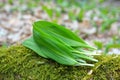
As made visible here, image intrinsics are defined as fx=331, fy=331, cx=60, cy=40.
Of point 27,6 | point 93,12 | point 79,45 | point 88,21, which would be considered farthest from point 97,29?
point 79,45

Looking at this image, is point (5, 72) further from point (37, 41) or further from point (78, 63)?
point (78, 63)

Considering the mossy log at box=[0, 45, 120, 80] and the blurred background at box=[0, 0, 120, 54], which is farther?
the blurred background at box=[0, 0, 120, 54]

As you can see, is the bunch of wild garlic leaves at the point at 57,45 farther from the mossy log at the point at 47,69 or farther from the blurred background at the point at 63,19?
the blurred background at the point at 63,19

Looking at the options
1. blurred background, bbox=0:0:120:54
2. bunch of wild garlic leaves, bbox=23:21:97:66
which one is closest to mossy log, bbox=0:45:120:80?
bunch of wild garlic leaves, bbox=23:21:97:66

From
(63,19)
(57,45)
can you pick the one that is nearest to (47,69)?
(57,45)

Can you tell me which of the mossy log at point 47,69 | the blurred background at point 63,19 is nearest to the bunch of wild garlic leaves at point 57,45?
the mossy log at point 47,69

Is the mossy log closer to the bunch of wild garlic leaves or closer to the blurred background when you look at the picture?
the bunch of wild garlic leaves
